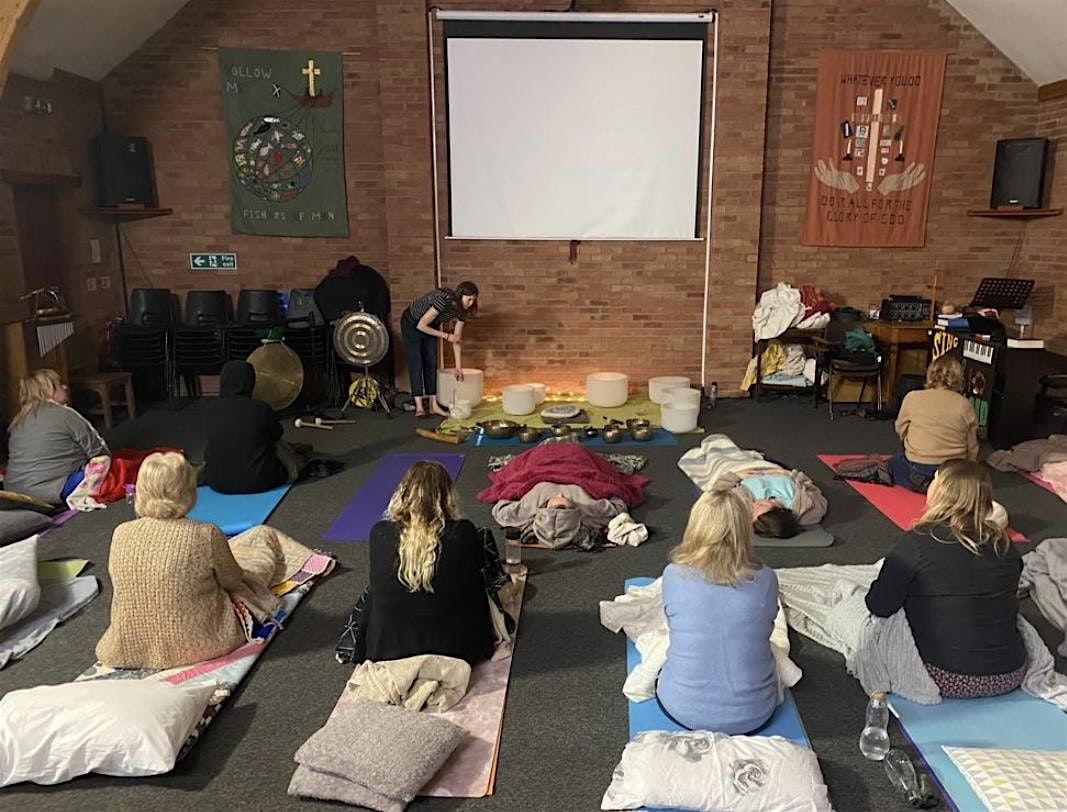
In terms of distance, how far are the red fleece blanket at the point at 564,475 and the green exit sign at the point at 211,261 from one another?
4.36 m

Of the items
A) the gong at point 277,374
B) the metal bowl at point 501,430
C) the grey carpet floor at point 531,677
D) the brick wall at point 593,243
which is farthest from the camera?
the brick wall at point 593,243

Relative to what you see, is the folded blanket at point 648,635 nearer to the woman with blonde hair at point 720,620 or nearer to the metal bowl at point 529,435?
the woman with blonde hair at point 720,620

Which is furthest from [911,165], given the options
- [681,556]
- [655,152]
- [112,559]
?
[112,559]

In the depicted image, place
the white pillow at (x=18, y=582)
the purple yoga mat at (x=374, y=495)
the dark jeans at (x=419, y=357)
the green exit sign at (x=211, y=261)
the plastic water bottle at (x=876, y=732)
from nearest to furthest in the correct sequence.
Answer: the plastic water bottle at (x=876, y=732) < the white pillow at (x=18, y=582) < the purple yoga mat at (x=374, y=495) < the dark jeans at (x=419, y=357) < the green exit sign at (x=211, y=261)

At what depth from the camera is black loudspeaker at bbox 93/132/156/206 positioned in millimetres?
7668

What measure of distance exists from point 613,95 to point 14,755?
6.72 meters

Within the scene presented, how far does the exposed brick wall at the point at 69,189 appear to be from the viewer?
661cm

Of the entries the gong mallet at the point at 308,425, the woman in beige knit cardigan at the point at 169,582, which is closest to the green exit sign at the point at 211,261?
the gong mallet at the point at 308,425

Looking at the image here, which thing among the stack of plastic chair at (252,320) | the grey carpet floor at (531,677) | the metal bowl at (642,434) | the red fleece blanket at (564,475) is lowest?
the grey carpet floor at (531,677)

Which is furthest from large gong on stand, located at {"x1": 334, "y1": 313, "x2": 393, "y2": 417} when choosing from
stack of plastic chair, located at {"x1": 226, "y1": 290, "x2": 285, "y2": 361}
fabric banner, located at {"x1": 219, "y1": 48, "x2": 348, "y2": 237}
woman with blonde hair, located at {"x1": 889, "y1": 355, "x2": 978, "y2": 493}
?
woman with blonde hair, located at {"x1": 889, "y1": 355, "x2": 978, "y2": 493}

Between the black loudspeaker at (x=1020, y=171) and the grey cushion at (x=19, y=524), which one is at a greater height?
the black loudspeaker at (x=1020, y=171)

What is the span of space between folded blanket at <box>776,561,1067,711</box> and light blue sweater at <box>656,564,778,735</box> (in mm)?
528

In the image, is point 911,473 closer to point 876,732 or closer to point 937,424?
point 937,424

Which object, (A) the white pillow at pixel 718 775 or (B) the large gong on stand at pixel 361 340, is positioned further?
(B) the large gong on stand at pixel 361 340
